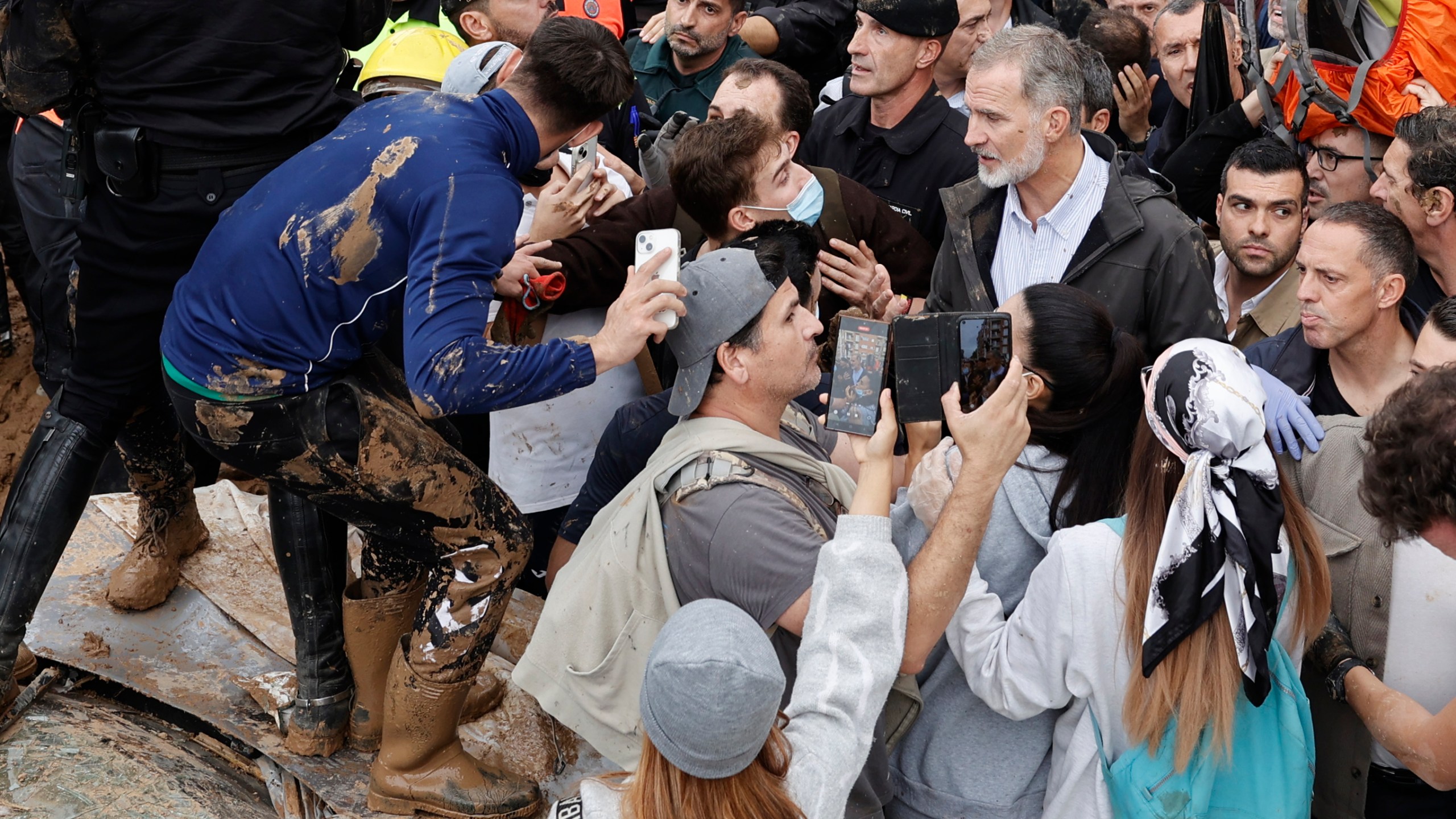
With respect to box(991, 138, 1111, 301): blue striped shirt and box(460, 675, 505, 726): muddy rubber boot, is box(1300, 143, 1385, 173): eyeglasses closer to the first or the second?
box(991, 138, 1111, 301): blue striped shirt

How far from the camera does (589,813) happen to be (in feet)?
5.90

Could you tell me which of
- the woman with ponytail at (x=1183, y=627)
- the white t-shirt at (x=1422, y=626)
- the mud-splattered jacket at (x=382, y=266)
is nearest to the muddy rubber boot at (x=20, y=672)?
the mud-splattered jacket at (x=382, y=266)

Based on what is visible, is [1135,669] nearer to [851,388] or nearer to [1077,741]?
[1077,741]

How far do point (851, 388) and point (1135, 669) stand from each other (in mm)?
763

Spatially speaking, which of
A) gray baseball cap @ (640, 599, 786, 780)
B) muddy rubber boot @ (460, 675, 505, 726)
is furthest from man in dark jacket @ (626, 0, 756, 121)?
gray baseball cap @ (640, 599, 786, 780)

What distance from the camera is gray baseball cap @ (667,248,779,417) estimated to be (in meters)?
2.57

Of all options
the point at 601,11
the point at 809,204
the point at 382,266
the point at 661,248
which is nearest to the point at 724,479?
the point at 661,248

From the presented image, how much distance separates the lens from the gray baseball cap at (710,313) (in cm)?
257

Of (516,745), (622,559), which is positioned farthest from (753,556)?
(516,745)

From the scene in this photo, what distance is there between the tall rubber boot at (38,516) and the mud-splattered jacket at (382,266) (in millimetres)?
507

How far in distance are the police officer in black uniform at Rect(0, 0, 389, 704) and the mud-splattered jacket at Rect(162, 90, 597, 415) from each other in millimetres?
399

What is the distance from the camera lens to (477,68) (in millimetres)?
3350

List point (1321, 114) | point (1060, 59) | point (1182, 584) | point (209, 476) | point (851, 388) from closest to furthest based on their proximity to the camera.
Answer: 1. point (1182, 584)
2. point (851, 388)
3. point (1060, 59)
4. point (1321, 114)
5. point (209, 476)

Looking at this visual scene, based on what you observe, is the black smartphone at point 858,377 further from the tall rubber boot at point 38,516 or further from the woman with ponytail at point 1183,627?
the tall rubber boot at point 38,516
